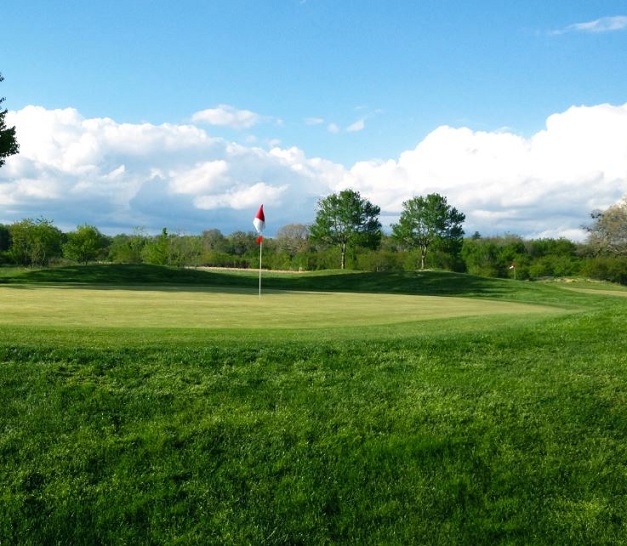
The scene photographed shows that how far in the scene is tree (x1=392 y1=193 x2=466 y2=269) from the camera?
74688mm

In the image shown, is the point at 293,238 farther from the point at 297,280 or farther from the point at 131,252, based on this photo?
the point at 297,280

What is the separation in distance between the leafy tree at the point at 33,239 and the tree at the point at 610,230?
56.6 m

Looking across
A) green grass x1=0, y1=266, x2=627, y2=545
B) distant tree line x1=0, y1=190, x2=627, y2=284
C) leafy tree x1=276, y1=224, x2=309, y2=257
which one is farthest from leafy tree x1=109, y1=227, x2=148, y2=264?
green grass x1=0, y1=266, x2=627, y2=545

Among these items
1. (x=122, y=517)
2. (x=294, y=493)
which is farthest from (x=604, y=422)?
(x=122, y=517)

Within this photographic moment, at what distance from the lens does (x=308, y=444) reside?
6211mm

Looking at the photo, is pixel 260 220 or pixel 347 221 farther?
pixel 347 221

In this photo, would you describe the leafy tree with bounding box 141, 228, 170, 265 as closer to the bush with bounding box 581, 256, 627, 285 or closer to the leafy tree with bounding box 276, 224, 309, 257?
the leafy tree with bounding box 276, 224, 309, 257

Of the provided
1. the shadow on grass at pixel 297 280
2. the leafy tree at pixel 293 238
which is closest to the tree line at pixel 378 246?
the leafy tree at pixel 293 238

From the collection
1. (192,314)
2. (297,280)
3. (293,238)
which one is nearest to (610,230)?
(297,280)

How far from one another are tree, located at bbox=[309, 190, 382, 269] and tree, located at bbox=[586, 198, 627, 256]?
2459cm

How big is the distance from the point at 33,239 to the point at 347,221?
35392 millimetres

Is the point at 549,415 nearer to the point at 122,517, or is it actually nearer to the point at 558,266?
the point at 122,517

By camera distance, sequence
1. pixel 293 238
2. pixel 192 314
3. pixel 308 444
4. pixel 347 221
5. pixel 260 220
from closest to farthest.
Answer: pixel 308 444 < pixel 192 314 < pixel 260 220 < pixel 347 221 < pixel 293 238

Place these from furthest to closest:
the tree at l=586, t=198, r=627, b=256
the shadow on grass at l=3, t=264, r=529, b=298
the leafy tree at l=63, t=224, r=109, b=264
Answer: the leafy tree at l=63, t=224, r=109, b=264 → the tree at l=586, t=198, r=627, b=256 → the shadow on grass at l=3, t=264, r=529, b=298
